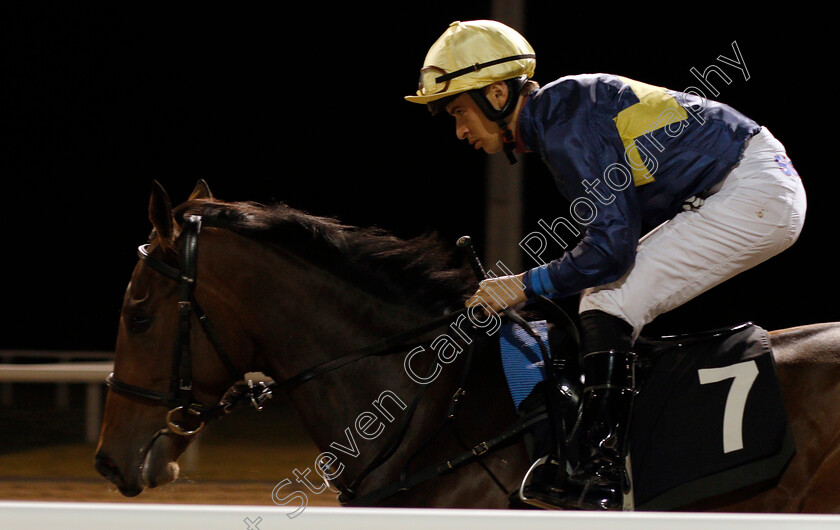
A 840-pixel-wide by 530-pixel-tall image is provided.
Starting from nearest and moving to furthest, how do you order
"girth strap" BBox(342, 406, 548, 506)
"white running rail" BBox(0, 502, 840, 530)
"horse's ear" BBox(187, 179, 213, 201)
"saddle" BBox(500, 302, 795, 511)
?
"white running rail" BBox(0, 502, 840, 530), "saddle" BBox(500, 302, 795, 511), "girth strap" BBox(342, 406, 548, 506), "horse's ear" BBox(187, 179, 213, 201)

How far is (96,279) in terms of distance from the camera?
1734cm

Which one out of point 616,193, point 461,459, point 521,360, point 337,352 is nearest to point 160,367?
point 337,352

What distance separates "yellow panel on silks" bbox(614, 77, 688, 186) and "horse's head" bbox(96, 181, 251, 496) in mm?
1136

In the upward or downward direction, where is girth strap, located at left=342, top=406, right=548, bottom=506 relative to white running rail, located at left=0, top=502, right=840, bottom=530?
downward

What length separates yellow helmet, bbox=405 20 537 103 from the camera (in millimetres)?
2180

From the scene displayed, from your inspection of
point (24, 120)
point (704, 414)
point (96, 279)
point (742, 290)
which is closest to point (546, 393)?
point (704, 414)

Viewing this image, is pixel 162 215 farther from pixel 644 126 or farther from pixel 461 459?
pixel 644 126

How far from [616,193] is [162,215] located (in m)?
1.18

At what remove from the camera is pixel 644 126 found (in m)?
2.08

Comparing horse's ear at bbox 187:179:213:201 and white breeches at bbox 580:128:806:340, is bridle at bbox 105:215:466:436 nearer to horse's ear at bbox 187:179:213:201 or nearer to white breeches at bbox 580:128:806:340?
horse's ear at bbox 187:179:213:201

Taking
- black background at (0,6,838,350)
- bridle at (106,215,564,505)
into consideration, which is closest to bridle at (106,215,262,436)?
bridle at (106,215,564,505)

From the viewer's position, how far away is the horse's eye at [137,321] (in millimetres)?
2262

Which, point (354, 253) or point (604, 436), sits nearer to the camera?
point (604, 436)

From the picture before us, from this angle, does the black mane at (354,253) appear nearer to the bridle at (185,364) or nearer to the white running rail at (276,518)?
the bridle at (185,364)
